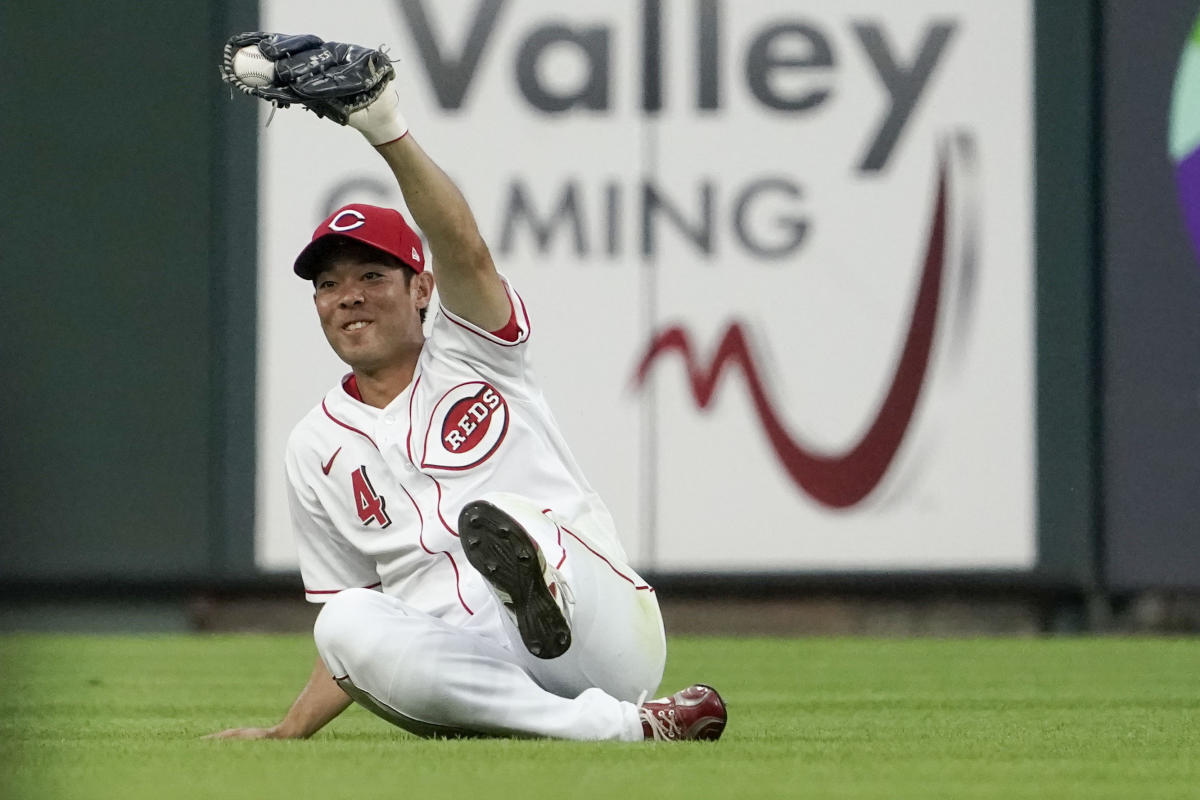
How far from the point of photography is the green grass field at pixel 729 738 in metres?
3.36

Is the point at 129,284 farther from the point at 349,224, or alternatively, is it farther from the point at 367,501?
the point at 367,501

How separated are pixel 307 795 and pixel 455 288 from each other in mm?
1180

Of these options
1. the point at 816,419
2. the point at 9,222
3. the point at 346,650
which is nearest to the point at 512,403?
the point at 346,650

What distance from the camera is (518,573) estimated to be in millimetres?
3559

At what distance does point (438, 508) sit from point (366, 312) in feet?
1.43

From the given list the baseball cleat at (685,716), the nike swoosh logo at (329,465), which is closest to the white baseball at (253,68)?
the nike swoosh logo at (329,465)

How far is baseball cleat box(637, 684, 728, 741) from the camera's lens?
3.96m

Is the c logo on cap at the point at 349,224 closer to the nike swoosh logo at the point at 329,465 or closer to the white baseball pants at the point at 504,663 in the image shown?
the nike swoosh logo at the point at 329,465

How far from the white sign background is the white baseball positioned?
5157 mm

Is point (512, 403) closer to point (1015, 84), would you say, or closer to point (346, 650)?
point (346, 650)

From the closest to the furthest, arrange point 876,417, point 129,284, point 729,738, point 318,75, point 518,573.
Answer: point 518,573
point 318,75
point 729,738
point 876,417
point 129,284

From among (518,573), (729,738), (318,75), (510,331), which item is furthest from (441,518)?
(318,75)

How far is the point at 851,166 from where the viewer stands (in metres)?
9.07

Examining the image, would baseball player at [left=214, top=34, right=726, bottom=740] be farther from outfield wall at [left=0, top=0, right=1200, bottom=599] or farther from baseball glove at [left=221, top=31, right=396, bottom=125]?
outfield wall at [left=0, top=0, right=1200, bottom=599]
